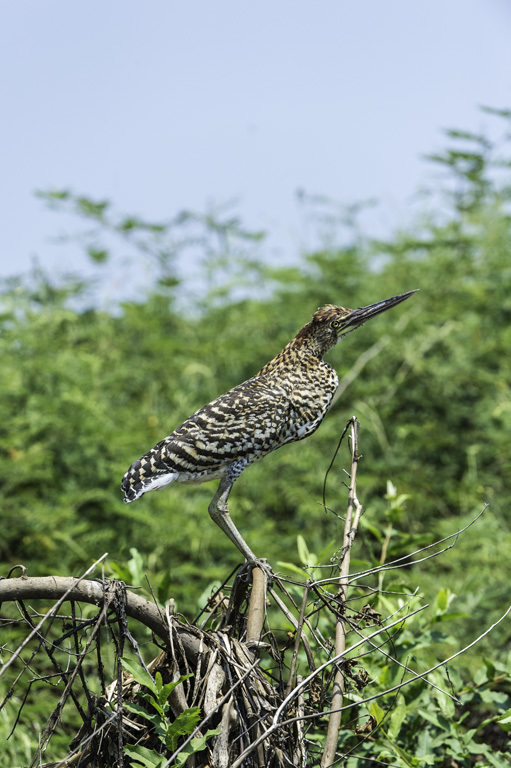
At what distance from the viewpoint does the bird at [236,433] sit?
436 cm

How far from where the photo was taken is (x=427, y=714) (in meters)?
3.93

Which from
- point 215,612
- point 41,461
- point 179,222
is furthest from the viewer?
point 179,222

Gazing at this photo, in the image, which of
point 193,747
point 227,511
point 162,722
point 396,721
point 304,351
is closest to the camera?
point 193,747

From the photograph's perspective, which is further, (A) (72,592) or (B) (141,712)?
(B) (141,712)

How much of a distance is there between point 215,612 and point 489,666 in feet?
4.82

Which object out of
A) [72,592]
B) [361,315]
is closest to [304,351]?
[361,315]

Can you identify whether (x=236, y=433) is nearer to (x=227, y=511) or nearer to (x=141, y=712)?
(x=227, y=511)

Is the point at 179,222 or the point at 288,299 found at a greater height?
the point at 179,222

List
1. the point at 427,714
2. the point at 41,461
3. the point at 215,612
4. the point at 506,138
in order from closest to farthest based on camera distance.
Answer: the point at 215,612, the point at 427,714, the point at 41,461, the point at 506,138

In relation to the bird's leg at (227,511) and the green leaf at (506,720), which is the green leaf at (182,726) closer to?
the bird's leg at (227,511)

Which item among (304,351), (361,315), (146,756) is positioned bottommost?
(146,756)

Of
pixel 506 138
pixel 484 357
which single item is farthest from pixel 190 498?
pixel 506 138

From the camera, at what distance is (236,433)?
14.4 feet

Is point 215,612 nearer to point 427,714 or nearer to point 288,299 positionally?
point 427,714
